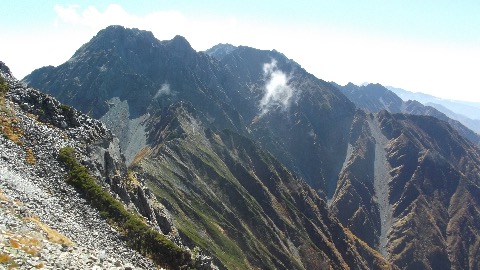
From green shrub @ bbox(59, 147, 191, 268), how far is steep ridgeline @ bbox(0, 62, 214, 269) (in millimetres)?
563

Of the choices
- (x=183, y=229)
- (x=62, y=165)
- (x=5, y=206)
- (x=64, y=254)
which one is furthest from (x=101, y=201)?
(x=183, y=229)

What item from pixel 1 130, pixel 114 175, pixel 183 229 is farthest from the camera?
pixel 183 229

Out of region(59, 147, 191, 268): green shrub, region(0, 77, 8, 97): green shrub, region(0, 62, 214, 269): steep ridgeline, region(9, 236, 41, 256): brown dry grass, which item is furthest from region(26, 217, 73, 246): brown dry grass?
region(0, 77, 8, 97): green shrub

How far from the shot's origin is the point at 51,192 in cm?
4478

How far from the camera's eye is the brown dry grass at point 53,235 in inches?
1294

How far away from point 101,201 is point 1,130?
16065mm

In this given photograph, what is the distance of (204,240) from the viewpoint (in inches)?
7357

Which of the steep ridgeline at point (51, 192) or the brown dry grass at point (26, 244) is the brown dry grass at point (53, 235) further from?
the brown dry grass at point (26, 244)

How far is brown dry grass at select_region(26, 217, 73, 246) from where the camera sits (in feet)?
108

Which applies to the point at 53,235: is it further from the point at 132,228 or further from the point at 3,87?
the point at 3,87

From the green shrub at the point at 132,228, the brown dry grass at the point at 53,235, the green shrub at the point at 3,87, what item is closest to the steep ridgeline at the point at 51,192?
the brown dry grass at the point at 53,235

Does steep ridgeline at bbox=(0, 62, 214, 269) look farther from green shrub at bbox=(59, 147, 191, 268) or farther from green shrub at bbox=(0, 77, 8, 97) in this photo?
green shrub at bbox=(59, 147, 191, 268)

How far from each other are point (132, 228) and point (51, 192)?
10.0m

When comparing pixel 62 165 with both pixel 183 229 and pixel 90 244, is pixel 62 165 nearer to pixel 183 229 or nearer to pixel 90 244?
pixel 90 244
